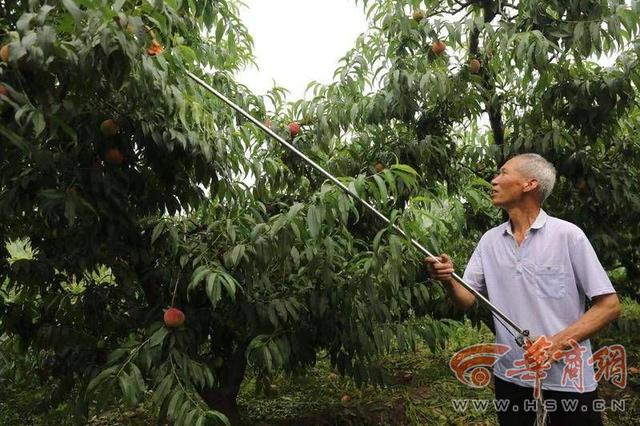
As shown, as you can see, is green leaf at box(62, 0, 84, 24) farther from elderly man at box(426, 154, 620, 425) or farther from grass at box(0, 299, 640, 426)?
grass at box(0, 299, 640, 426)

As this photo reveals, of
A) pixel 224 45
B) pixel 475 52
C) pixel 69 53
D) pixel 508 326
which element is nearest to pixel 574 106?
pixel 475 52

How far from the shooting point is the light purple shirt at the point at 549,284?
1.71 metres

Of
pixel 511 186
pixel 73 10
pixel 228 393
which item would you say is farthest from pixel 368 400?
pixel 73 10

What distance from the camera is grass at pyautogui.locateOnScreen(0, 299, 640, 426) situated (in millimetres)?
3207

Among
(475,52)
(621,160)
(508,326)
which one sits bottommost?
(508,326)

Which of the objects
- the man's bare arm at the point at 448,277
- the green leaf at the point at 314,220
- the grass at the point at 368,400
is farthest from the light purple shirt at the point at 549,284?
the grass at the point at 368,400

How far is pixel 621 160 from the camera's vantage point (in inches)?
116

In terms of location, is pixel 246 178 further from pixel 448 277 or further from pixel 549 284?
pixel 549 284

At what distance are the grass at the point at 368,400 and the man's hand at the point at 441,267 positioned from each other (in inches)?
51.5

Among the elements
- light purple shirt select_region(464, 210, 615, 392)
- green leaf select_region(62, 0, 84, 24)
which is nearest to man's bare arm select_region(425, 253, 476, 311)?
Answer: light purple shirt select_region(464, 210, 615, 392)

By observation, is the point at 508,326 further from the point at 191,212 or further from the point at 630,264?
the point at 630,264

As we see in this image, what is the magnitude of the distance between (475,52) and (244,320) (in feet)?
5.62

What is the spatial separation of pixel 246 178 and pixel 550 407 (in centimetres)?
131

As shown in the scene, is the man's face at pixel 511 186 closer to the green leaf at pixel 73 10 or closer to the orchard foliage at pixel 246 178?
the orchard foliage at pixel 246 178
